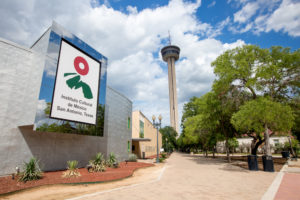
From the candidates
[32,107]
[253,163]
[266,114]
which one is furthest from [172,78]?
[32,107]

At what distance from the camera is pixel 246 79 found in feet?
53.3

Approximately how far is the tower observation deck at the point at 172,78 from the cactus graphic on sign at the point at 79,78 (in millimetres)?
102610

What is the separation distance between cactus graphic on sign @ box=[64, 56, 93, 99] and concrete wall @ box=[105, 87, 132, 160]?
16.1ft

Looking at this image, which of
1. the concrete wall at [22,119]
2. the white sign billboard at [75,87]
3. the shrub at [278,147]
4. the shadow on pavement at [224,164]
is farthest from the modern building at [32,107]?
the shrub at [278,147]

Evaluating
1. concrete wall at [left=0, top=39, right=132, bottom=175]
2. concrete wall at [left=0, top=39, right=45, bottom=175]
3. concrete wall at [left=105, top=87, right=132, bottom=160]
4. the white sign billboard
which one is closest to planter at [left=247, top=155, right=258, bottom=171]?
the white sign billboard

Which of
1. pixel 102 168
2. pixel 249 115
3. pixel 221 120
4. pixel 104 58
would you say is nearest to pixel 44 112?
pixel 102 168

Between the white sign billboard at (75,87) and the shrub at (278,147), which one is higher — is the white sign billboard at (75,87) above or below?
above

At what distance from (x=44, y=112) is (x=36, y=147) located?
8.16 ft

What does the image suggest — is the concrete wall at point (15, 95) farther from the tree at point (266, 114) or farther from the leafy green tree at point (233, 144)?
the leafy green tree at point (233, 144)

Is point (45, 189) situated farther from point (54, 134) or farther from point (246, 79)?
point (246, 79)

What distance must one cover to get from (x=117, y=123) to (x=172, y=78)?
10080 centimetres

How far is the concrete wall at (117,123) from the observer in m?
19.0

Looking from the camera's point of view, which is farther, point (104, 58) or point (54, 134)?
point (104, 58)

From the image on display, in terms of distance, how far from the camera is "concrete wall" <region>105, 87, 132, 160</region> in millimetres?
18958
